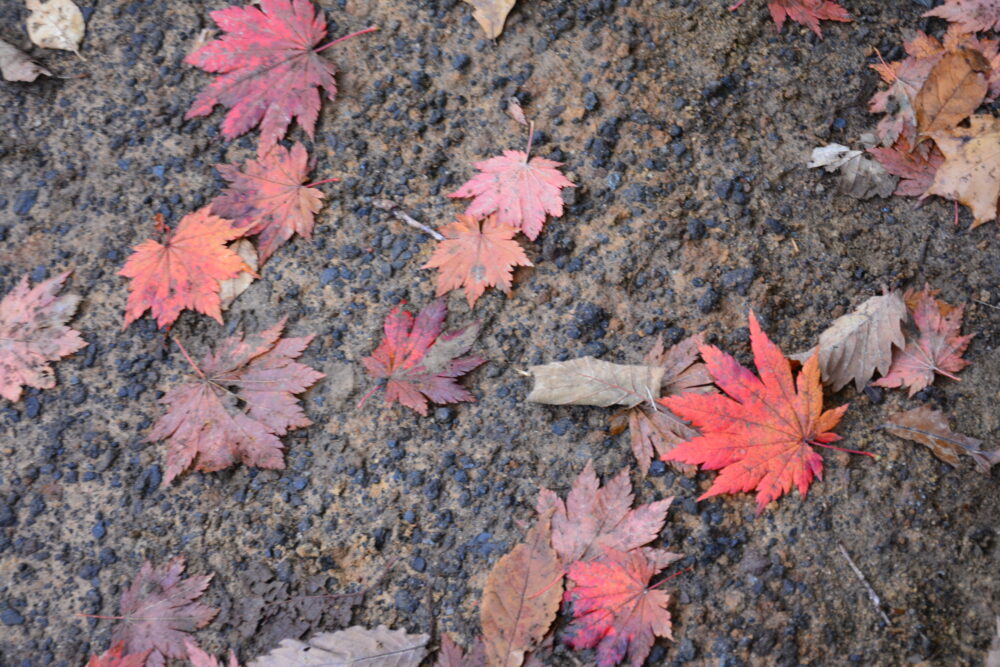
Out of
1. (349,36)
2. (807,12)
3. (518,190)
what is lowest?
(518,190)

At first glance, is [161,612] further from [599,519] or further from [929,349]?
[929,349]

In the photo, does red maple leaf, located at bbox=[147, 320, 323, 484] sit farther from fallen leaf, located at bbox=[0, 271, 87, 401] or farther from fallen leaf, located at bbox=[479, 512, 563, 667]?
fallen leaf, located at bbox=[479, 512, 563, 667]

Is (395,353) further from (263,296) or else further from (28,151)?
(28,151)

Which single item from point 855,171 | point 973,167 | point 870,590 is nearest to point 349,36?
point 855,171

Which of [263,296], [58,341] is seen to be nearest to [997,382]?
[263,296]

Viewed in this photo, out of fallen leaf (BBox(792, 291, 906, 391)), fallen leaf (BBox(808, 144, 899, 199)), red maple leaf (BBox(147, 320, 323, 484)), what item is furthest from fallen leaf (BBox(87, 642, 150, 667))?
fallen leaf (BBox(808, 144, 899, 199))

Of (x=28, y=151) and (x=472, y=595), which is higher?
(x=28, y=151)

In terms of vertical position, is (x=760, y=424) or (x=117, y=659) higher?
(x=760, y=424)
